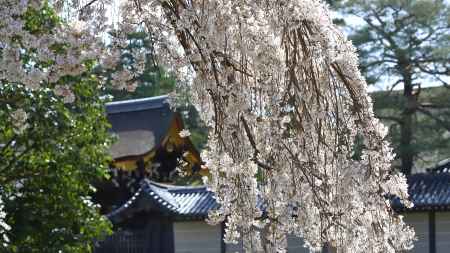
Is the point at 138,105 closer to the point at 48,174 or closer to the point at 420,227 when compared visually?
the point at 420,227

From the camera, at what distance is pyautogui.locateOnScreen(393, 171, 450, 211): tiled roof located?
11.8 meters

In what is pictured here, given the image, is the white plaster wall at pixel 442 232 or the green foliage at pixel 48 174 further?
the white plaster wall at pixel 442 232

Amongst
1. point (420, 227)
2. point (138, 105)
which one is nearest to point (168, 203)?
point (420, 227)

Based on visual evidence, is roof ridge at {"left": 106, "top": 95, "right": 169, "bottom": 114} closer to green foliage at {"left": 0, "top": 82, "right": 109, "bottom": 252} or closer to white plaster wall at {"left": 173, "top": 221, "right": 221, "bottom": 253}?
white plaster wall at {"left": 173, "top": 221, "right": 221, "bottom": 253}

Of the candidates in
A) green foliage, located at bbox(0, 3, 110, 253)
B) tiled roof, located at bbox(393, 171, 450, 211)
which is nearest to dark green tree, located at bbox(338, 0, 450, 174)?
tiled roof, located at bbox(393, 171, 450, 211)

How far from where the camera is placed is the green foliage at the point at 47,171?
7.19 m

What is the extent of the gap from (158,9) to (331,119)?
3.02 feet

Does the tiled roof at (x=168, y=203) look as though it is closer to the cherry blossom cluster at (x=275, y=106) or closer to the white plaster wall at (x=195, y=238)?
the white plaster wall at (x=195, y=238)

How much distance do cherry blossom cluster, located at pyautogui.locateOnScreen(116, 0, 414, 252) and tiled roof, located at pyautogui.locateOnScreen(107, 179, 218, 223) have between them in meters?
8.84

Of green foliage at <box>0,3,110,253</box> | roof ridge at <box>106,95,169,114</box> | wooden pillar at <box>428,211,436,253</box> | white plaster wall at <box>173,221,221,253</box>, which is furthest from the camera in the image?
roof ridge at <box>106,95,169,114</box>

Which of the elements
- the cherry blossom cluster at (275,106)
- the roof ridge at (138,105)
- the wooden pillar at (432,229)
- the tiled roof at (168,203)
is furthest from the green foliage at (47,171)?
the roof ridge at (138,105)

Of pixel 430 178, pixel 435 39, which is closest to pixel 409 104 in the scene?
pixel 435 39

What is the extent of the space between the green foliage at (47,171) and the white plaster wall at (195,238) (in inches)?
225

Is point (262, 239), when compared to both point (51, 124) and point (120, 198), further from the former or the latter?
point (120, 198)
